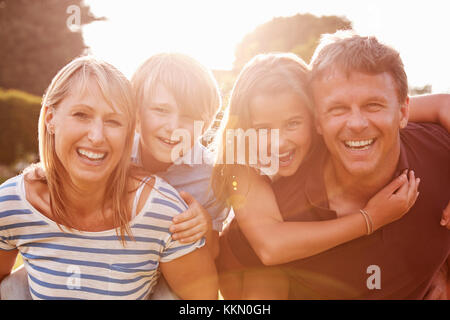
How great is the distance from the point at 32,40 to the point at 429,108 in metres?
21.0

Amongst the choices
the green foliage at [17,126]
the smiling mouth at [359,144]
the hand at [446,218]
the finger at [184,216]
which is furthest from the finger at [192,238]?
the green foliage at [17,126]

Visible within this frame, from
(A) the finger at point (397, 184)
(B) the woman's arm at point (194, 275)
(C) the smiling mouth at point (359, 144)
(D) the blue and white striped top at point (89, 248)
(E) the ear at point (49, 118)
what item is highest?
(E) the ear at point (49, 118)

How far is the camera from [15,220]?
2.35 m

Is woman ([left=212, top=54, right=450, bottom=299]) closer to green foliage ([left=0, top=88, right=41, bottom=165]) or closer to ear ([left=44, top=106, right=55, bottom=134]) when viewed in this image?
ear ([left=44, top=106, right=55, bottom=134])

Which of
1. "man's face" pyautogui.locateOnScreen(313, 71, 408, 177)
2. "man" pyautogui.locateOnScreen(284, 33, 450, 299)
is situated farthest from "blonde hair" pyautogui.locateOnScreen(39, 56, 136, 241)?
"man's face" pyautogui.locateOnScreen(313, 71, 408, 177)

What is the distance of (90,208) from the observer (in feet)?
8.24

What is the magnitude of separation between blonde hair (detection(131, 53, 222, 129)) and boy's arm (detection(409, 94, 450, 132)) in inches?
58.6

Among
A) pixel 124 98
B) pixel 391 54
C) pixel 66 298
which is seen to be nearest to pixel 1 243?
pixel 66 298

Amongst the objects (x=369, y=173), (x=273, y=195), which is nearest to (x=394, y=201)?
(x=369, y=173)

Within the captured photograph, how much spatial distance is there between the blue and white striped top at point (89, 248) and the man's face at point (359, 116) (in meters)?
1.10

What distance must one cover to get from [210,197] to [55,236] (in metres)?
1.12

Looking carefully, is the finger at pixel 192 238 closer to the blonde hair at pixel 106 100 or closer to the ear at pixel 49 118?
the blonde hair at pixel 106 100

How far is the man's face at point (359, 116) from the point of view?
239 centimetres

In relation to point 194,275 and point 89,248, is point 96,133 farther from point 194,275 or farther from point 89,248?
point 194,275
